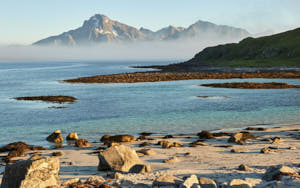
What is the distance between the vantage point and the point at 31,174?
13.2m

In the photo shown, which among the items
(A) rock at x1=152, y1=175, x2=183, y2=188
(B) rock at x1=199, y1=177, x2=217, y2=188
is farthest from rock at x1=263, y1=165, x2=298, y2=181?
(A) rock at x1=152, y1=175, x2=183, y2=188

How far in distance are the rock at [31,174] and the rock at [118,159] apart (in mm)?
3894

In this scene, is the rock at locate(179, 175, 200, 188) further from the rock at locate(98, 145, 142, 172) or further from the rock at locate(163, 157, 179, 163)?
the rock at locate(163, 157, 179, 163)

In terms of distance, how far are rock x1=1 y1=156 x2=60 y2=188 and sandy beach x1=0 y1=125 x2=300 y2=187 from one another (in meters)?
2.72

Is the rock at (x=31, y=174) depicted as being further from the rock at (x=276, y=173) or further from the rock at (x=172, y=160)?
the rock at (x=276, y=173)

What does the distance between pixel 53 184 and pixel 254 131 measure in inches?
874

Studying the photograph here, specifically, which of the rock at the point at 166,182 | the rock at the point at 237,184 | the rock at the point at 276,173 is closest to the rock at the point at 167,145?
the rock at the point at 276,173

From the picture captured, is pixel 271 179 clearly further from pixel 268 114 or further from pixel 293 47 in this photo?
pixel 293 47

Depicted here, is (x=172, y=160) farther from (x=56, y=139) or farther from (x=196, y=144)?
(x=56, y=139)

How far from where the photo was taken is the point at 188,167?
715 inches

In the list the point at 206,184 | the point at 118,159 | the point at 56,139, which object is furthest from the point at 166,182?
the point at 56,139

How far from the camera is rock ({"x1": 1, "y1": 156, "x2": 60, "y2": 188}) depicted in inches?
516

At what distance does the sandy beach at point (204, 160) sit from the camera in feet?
51.4

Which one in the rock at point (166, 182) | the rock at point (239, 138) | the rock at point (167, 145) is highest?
the rock at point (166, 182)
